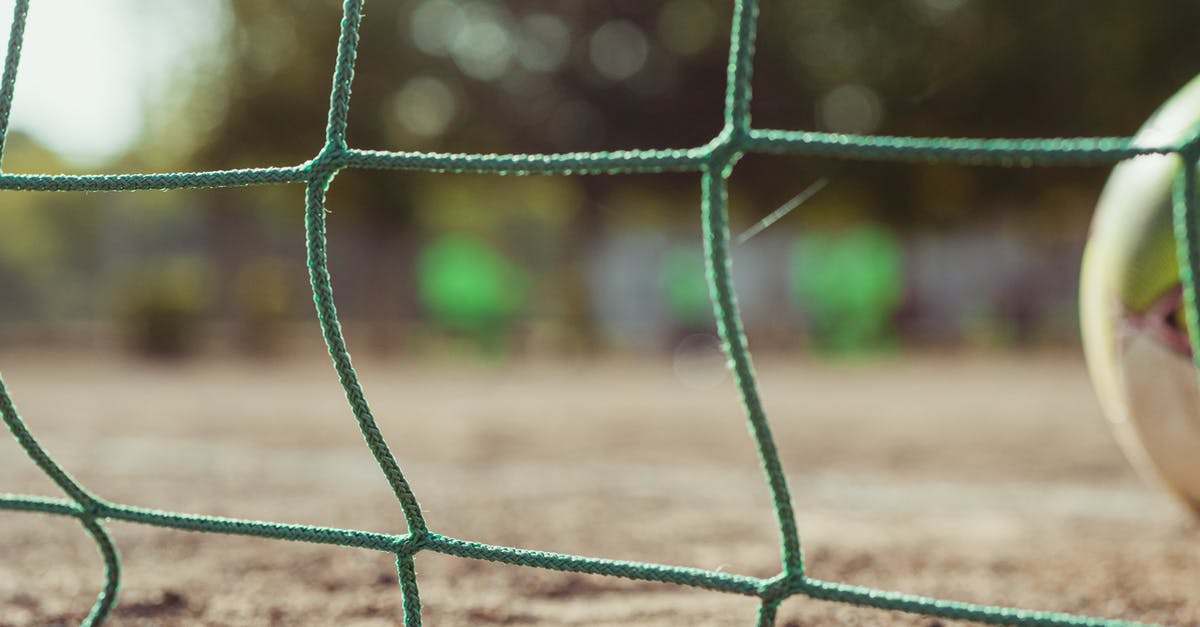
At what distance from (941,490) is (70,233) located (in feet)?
78.4

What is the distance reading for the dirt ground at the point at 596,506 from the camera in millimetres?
1885

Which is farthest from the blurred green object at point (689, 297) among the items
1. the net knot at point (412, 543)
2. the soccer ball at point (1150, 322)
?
the net knot at point (412, 543)

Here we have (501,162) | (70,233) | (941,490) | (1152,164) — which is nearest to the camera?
(501,162)

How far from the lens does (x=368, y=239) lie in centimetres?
1745

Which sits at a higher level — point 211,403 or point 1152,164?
point 211,403

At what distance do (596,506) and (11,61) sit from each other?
1685 millimetres

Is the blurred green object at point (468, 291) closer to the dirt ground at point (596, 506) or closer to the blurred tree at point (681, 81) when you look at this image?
the blurred tree at point (681, 81)

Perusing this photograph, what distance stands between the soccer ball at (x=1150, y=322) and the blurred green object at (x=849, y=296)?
10612 millimetres

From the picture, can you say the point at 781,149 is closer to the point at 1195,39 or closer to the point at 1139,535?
the point at 1139,535

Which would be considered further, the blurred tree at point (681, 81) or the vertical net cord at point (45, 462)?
the blurred tree at point (681, 81)

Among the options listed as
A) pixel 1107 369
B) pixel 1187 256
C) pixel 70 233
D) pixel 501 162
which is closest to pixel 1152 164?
pixel 1107 369

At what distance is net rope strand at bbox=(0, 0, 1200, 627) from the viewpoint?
50.4 inches

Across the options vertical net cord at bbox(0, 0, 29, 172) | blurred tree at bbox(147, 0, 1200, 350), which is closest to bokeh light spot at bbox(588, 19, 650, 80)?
blurred tree at bbox(147, 0, 1200, 350)

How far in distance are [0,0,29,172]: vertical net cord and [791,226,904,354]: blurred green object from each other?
11.6 m
